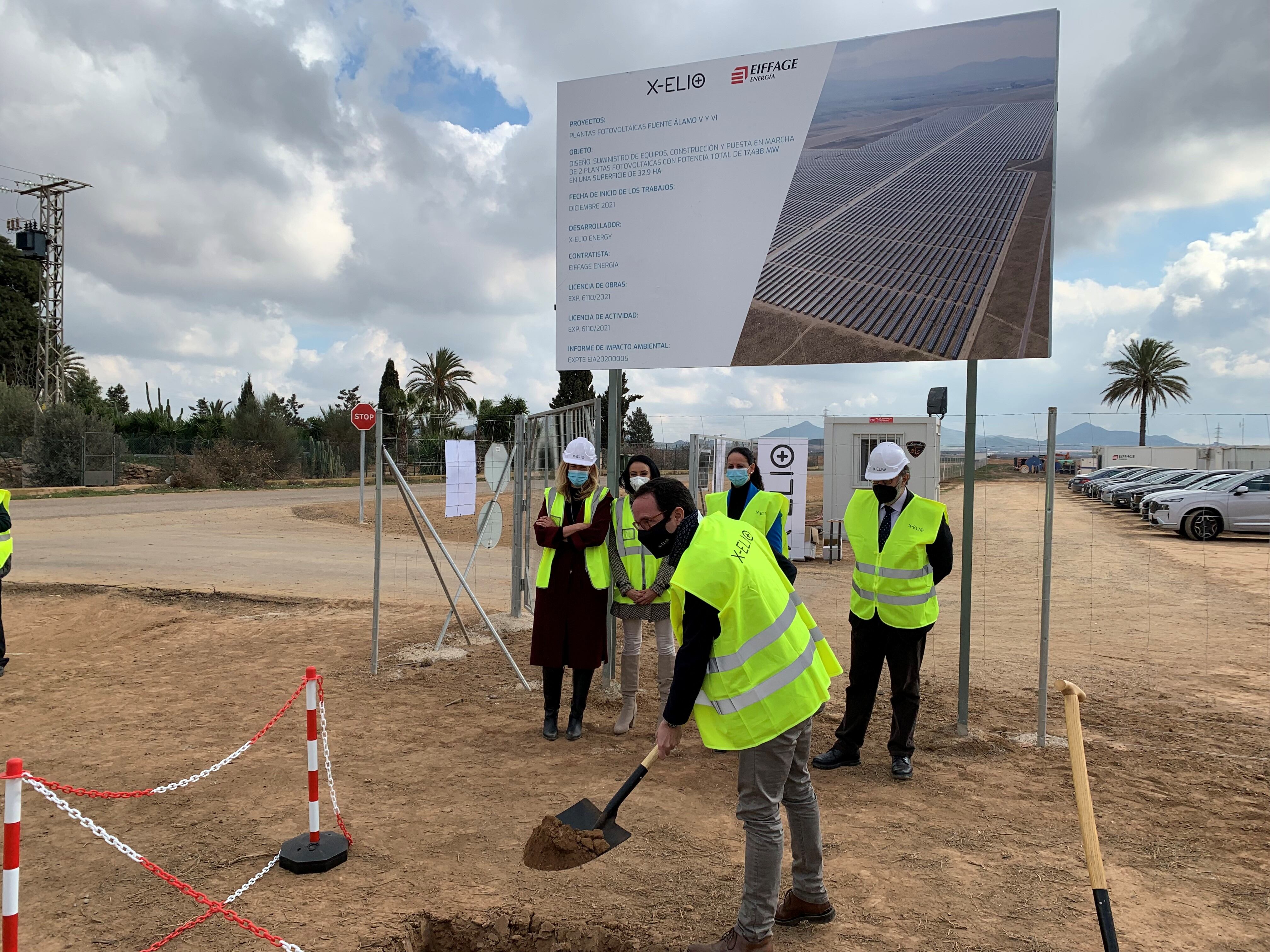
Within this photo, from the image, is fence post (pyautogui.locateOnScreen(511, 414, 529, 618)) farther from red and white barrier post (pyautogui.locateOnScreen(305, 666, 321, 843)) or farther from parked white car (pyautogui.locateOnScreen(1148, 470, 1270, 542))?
parked white car (pyautogui.locateOnScreen(1148, 470, 1270, 542))

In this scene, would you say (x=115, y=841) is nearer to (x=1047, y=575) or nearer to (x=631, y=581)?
(x=631, y=581)

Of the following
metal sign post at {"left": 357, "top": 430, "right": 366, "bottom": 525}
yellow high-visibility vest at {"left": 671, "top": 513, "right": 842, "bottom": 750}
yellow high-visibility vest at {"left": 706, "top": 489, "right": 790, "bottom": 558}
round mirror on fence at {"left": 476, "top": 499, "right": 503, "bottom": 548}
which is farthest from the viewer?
metal sign post at {"left": 357, "top": 430, "right": 366, "bottom": 525}

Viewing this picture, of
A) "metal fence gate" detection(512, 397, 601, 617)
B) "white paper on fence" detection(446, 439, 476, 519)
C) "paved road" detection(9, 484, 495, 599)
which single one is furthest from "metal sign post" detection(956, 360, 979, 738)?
"paved road" detection(9, 484, 495, 599)

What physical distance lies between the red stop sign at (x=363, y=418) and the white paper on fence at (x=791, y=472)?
7.00m

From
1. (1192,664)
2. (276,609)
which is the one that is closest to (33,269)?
(276,609)

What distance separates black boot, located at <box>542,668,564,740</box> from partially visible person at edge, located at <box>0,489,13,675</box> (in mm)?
4672

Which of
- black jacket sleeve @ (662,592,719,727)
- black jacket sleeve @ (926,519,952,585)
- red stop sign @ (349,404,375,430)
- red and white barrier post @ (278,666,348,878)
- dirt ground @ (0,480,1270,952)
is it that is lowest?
dirt ground @ (0,480,1270,952)

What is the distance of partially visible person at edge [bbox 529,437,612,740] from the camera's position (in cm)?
532

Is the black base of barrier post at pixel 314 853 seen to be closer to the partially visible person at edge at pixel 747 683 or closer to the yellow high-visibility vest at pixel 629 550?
the partially visible person at edge at pixel 747 683

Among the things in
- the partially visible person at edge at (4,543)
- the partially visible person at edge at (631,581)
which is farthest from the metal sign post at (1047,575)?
the partially visible person at edge at (4,543)

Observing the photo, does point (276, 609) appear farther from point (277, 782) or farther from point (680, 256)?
point (680, 256)

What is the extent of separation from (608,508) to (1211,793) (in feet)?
13.0

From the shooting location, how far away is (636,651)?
566 cm

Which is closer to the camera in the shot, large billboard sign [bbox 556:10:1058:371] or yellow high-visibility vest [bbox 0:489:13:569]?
large billboard sign [bbox 556:10:1058:371]
